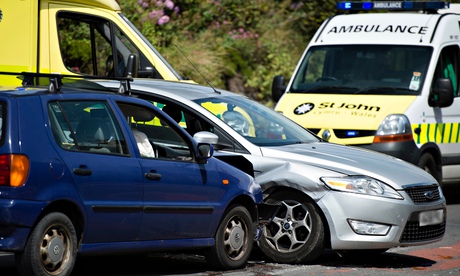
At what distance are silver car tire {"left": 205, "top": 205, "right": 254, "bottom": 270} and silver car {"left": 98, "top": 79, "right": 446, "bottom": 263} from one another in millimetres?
493

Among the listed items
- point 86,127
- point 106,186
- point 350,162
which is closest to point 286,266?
point 350,162

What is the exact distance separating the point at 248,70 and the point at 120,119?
45.4ft

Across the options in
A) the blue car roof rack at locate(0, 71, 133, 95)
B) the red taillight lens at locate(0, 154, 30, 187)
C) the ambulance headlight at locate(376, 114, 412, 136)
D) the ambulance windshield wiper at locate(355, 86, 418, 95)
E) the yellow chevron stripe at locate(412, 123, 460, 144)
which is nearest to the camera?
the red taillight lens at locate(0, 154, 30, 187)

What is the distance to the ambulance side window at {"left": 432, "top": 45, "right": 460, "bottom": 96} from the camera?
13961 millimetres

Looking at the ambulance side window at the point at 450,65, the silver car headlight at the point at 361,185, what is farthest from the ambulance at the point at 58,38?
the ambulance side window at the point at 450,65

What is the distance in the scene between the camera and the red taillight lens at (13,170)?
647cm

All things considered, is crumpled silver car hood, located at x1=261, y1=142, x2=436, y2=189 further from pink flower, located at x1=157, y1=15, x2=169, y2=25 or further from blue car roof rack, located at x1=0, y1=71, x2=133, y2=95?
pink flower, located at x1=157, y1=15, x2=169, y2=25

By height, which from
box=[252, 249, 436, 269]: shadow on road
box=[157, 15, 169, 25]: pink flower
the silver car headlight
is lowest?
box=[252, 249, 436, 269]: shadow on road

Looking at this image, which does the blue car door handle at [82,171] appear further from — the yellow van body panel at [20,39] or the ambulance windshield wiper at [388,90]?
the ambulance windshield wiper at [388,90]

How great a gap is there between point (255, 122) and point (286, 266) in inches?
64.2

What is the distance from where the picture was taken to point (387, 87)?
44.3 ft

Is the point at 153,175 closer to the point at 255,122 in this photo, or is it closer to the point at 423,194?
the point at 255,122

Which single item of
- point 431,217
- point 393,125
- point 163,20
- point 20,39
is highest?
point 20,39

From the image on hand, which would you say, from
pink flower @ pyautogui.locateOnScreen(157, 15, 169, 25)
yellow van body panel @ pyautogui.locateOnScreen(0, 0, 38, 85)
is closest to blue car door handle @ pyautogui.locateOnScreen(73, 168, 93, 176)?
yellow van body panel @ pyautogui.locateOnScreen(0, 0, 38, 85)
